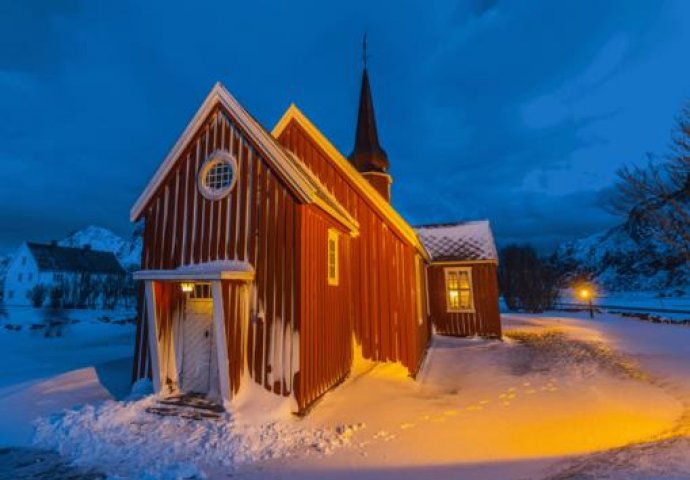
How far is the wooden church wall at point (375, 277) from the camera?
432 inches

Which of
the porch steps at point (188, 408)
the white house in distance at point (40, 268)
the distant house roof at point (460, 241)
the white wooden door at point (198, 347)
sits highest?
the white house in distance at point (40, 268)

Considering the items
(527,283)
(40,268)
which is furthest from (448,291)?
(40,268)

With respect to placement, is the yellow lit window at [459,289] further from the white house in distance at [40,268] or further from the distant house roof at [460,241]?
the white house in distance at [40,268]

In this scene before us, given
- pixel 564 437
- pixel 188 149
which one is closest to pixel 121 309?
pixel 188 149

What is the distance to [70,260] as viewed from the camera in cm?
5706

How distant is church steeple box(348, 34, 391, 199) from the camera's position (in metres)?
17.9

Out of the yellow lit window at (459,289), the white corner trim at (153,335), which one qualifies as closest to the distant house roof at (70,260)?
the yellow lit window at (459,289)

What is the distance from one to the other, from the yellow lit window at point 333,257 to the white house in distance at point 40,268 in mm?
58837

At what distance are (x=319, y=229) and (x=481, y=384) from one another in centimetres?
628

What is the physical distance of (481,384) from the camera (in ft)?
33.5

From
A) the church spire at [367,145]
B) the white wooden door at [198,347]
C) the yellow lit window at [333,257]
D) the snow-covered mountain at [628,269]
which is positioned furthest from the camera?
the snow-covered mountain at [628,269]

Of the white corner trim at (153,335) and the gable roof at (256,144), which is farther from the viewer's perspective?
the white corner trim at (153,335)

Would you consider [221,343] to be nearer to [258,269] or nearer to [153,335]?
[258,269]

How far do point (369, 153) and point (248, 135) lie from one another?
997 centimetres
